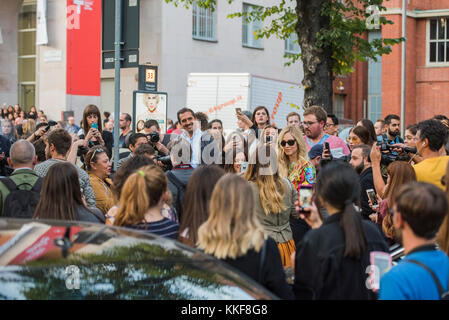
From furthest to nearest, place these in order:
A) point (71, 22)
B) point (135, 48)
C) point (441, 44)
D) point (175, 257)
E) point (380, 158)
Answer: point (441, 44) → point (71, 22) → point (135, 48) → point (380, 158) → point (175, 257)

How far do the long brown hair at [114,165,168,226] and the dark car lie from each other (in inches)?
52.6

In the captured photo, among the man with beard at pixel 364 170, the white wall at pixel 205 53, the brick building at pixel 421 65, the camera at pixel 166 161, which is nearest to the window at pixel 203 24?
the white wall at pixel 205 53

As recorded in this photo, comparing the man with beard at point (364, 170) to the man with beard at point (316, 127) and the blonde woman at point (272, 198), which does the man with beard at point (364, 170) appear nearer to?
the man with beard at point (316, 127)

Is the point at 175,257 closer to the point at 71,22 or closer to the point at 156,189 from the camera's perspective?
the point at 156,189

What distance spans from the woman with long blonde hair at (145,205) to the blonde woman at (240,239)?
2.30ft

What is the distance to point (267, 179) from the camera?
5586mm

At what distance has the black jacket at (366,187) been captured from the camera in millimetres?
7051

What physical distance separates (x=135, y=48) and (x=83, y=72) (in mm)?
15851

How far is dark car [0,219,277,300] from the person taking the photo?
9.00ft

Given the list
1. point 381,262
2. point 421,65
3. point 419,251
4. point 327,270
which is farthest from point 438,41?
point 419,251

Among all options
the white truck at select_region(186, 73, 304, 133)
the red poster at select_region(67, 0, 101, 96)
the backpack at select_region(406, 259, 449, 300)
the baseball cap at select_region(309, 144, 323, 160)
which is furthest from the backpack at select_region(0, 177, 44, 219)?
the red poster at select_region(67, 0, 101, 96)

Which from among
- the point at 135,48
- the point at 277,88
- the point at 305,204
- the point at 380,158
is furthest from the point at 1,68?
the point at 305,204
